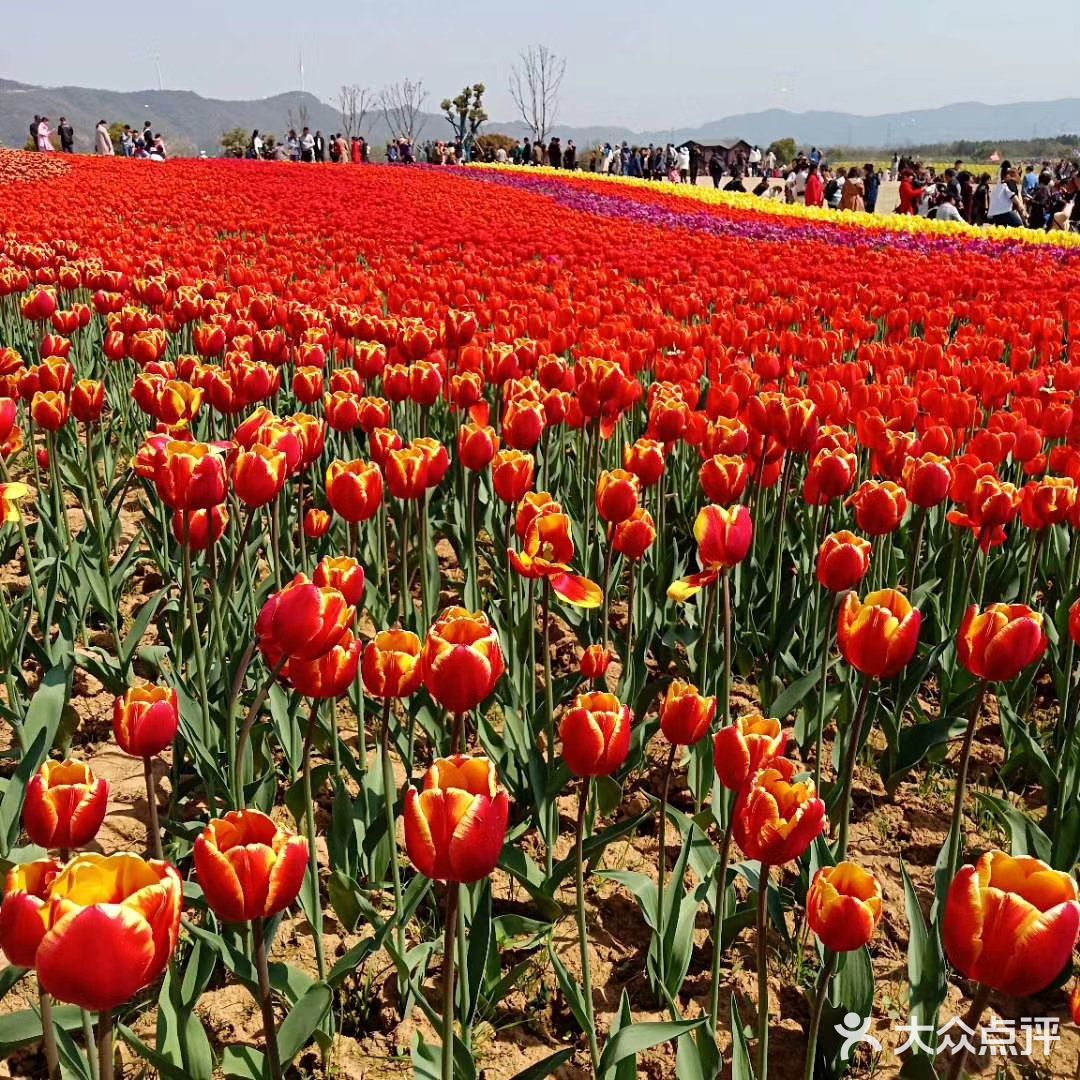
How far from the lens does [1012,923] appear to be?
4.37 ft

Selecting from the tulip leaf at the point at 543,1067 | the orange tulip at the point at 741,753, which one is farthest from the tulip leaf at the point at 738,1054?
the orange tulip at the point at 741,753

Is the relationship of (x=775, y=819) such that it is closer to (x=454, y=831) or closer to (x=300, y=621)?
(x=454, y=831)

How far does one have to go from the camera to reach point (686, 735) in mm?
2256

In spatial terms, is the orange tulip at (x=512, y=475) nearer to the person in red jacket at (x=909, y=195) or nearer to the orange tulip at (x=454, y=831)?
the orange tulip at (x=454, y=831)

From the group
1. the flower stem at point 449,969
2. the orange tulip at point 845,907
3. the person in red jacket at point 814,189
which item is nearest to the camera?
the flower stem at point 449,969

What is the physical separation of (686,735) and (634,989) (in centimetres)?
92

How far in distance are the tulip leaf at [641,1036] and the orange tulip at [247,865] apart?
0.78m

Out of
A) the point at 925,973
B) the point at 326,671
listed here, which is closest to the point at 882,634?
the point at 925,973

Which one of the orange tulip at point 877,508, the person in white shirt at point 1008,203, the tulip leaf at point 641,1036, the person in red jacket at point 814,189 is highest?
the person in red jacket at point 814,189

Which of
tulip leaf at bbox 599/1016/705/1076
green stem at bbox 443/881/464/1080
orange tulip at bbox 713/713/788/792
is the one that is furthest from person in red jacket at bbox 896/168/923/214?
green stem at bbox 443/881/464/1080

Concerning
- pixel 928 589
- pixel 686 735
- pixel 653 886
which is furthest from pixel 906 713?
pixel 686 735

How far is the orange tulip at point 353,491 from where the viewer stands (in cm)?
304

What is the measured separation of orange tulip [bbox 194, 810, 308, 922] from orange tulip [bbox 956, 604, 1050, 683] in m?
1.45

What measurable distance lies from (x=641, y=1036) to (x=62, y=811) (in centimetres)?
113
